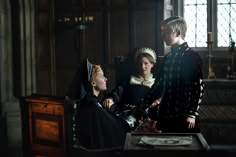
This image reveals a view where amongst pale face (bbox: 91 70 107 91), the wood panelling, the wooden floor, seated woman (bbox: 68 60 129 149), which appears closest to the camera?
seated woman (bbox: 68 60 129 149)

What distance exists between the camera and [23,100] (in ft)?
9.78

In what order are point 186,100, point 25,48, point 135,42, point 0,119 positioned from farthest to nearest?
point 135,42 < point 25,48 < point 0,119 < point 186,100

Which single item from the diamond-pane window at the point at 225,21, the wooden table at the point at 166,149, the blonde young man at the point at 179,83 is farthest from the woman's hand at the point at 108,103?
the diamond-pane window at the point at 225,21

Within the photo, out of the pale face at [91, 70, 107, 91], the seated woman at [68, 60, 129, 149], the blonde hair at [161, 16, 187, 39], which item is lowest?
the seated woman at [68, 60, 129, 149]

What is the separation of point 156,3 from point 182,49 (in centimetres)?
377

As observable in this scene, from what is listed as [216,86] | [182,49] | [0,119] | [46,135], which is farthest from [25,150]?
[216,86]

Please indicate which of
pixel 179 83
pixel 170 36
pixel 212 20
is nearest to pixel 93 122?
pixel 179 83

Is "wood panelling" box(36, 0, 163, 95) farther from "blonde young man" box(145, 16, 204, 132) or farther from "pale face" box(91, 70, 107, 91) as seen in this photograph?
"blonde young man" box(145, 16, 204, 132)

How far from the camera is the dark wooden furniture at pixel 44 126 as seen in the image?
9.07 feet

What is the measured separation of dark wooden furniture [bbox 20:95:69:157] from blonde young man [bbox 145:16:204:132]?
66 centimetres

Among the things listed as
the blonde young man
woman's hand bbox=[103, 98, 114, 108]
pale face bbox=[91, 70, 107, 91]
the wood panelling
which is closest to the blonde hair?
the blonde young man

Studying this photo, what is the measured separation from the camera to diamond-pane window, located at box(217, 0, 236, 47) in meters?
6.86

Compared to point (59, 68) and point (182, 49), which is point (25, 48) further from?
point (182, 49)

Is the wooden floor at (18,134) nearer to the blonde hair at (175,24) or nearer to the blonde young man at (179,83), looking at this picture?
the blonde young man at (179,83)
